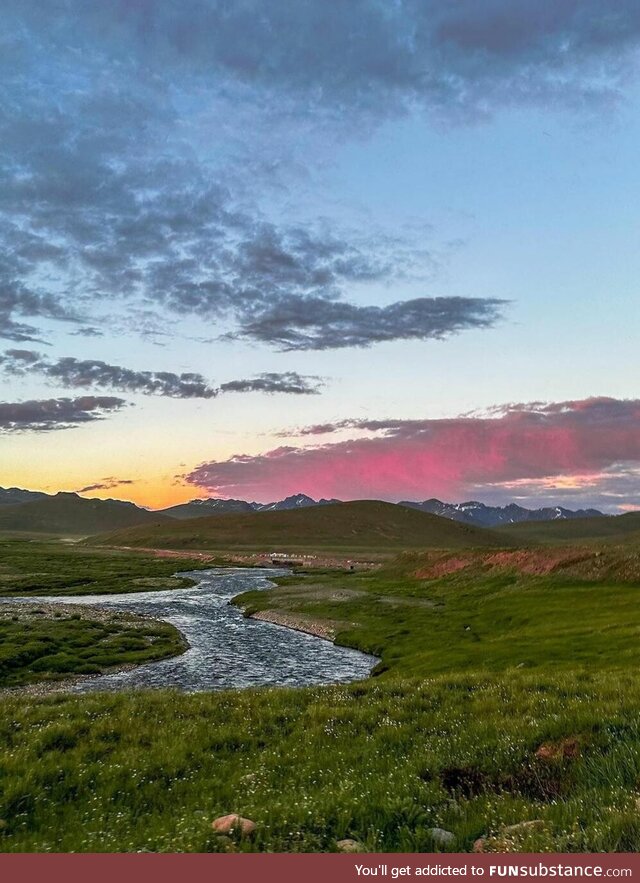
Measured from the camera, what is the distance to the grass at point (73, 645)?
40.4 m

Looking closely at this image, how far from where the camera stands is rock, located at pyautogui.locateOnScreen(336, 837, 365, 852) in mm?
8670

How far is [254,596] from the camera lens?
272 ft

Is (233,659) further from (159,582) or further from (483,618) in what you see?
(159,582)

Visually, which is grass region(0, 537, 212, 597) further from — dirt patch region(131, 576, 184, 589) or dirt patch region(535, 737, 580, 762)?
dirt patch region(535, 737, 580, 762)

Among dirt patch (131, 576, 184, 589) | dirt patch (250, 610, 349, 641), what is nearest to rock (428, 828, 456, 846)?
dirt patch (250, 610, 349, 641)

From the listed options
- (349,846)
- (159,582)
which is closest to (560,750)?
(349,846)

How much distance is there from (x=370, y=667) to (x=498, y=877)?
34.6 m

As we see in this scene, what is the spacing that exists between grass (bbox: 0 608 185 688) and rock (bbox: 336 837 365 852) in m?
35.2

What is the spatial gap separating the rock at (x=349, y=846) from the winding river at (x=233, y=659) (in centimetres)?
2537

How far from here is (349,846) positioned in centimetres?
880

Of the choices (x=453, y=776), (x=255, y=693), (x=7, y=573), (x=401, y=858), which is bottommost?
(x=7, y=573)

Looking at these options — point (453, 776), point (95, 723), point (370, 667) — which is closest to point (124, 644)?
point (370, 667)

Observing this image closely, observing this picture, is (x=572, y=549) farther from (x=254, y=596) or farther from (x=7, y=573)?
(x=7, y=573)

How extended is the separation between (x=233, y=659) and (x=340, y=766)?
31.7 meters
